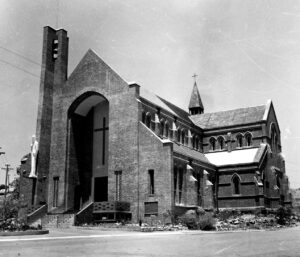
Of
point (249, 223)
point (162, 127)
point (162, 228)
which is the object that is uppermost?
point (162, 127)

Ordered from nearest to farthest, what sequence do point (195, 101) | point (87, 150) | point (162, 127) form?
point (162, 127) → point (87, 150) → point (195, 101)

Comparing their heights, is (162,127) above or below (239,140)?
below

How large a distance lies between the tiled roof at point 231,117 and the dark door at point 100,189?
19505 mm

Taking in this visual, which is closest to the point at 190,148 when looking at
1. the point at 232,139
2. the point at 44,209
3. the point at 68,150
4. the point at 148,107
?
the point at 232,139

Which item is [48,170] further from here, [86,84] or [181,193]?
[181,193]

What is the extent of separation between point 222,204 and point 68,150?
18.7 metres

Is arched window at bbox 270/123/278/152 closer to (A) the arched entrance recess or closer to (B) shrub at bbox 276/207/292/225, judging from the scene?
(B) shrub at bbox 276/207/292/225

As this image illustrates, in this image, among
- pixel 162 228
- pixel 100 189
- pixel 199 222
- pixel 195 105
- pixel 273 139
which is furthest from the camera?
pixel 195 105

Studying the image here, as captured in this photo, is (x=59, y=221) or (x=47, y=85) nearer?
(x=59, y=221)

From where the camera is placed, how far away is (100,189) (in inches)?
1773

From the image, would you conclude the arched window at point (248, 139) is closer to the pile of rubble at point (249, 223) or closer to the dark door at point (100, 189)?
the pile of rubble at point (249, 223)

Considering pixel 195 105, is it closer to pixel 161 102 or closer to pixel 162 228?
pixel 161 102

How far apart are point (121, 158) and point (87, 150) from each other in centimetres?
680

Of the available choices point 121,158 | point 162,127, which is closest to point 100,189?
point 121,158
